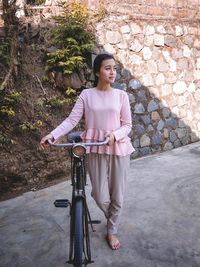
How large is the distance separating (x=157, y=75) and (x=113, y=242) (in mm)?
4090

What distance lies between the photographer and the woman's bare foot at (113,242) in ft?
Result: 9.52

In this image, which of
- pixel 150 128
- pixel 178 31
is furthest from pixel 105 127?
pixel 178 31

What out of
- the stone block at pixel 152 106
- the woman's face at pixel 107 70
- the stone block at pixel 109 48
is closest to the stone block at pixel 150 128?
the stone block at pixel 152 106

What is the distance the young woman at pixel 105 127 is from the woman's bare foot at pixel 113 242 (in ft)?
0.04

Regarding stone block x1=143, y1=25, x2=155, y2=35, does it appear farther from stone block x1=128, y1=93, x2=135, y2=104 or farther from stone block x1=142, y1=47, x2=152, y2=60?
stone block x1=128, y1=93, x2=135, y2=104

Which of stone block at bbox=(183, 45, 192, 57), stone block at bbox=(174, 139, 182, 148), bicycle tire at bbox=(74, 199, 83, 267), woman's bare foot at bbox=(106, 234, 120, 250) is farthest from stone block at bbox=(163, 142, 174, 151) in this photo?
bicycle tire at bbox=(74, 199, 83, 267)

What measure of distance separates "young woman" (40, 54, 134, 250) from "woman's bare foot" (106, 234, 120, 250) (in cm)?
1

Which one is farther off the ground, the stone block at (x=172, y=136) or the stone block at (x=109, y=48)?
the stone block at (x=109, y=48)

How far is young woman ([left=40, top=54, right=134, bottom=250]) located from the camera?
8.84 feet

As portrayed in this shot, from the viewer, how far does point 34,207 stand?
13.0 ft

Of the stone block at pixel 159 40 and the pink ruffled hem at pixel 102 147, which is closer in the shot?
the pink ruffled hem at pixel 102 147

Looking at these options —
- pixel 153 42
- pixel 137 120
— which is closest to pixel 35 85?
pixel 137 120

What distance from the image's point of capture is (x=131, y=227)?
10.8ft

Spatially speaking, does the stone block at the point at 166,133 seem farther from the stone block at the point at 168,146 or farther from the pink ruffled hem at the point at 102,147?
the pink ruffled hem at the point at 102,147
